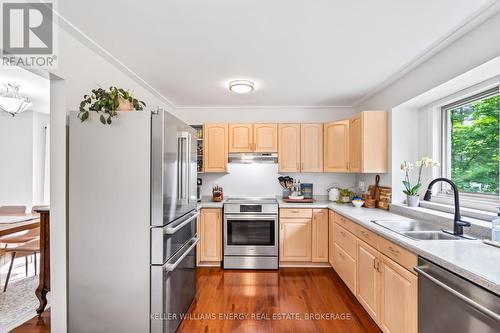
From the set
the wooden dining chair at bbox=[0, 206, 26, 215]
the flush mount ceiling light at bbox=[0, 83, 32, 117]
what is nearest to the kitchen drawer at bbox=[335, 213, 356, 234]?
the flush mount ceiling light at bbox=[0, 83, 32, 117]

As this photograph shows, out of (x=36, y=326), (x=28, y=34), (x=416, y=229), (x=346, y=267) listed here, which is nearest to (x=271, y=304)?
(x=346, y=267)

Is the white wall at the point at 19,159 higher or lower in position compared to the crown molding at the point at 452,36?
lower

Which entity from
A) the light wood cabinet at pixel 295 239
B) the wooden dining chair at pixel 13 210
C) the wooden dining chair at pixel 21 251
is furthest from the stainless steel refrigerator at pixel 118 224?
the wooden dining chair at pixel 13 210

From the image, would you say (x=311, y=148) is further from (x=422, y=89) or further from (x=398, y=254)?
(x=398, y=254)

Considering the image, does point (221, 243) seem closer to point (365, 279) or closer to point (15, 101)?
point (365, 279)

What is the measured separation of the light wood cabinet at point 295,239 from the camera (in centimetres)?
344

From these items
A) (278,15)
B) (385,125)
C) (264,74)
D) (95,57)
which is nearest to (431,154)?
(385,125)

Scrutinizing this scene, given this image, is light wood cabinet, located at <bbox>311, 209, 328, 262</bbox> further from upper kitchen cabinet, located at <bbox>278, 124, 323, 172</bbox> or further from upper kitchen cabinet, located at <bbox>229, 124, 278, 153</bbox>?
upper kitchen cabinet, located at <bbox>229, 124, 278, 153</bbox>

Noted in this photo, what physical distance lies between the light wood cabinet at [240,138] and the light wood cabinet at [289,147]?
48 cm

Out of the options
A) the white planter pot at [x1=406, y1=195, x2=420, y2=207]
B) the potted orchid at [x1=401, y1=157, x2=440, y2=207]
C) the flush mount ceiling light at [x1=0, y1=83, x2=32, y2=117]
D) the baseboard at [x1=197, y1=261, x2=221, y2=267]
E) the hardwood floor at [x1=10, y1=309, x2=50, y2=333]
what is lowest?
the baseboard at [x1=197, y1=261, x2=221, y2=267]

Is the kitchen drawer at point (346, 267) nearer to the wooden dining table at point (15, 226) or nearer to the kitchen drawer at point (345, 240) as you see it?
the kitchen drawer at point (345, 240)

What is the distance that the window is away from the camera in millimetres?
2023

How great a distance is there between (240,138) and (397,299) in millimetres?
2813

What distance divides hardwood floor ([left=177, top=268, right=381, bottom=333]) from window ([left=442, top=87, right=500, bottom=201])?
1581mm
